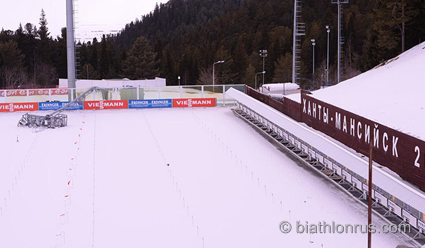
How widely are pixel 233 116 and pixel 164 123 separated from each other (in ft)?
18.6

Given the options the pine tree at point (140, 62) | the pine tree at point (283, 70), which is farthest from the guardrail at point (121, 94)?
the pine tree at point (140, 62)

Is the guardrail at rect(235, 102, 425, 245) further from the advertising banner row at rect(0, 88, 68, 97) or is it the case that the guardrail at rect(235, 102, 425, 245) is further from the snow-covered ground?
the advertising banner row at rect(0, 88, 68, 97)

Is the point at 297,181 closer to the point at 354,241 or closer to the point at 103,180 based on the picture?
the point at 354,241

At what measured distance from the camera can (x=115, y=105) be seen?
141ft

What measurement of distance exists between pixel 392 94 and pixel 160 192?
643 inches

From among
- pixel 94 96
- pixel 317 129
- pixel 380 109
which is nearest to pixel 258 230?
pixel 317 129

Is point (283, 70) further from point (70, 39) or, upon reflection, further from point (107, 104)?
point (107, 104)

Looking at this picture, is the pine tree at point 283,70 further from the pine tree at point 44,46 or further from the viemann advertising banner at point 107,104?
the viemann advertising banner at point 107,104

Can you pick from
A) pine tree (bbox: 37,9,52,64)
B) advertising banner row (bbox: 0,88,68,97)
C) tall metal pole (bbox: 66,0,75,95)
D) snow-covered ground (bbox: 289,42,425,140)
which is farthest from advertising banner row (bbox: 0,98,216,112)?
pine tree (bbox: 37,9,52,64)

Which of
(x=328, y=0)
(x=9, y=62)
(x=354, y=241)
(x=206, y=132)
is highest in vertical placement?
(x=328, y=0)

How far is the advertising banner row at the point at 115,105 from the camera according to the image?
41.9 meters

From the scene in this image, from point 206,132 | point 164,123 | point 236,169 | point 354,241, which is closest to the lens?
point 354,241

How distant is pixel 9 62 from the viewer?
120 meters

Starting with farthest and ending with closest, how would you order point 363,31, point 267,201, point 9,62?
point 363,31 → point 9,62 → point 267,201
